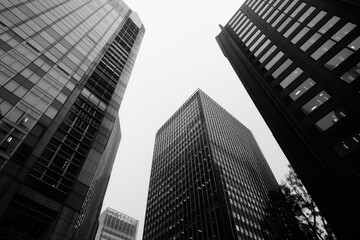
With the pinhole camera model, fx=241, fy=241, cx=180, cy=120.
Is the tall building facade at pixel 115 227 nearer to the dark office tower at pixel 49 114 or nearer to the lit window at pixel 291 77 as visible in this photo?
the dark office tower at pixel 49 114

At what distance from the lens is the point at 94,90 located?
3466 cm

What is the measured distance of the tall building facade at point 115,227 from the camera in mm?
136325

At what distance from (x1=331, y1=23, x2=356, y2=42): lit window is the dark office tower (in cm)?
2980

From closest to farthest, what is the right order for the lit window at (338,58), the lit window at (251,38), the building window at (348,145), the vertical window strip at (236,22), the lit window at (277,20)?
the building window at (348,145) < the lit window at (338,58) < the lit window at (277,20) < the lit window at (251,38) < the vertical window strip at (236,22)

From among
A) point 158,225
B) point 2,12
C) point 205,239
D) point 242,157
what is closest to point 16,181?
point 2,12

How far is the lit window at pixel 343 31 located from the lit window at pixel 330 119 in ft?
28.5

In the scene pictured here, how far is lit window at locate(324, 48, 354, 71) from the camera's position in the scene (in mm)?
25247

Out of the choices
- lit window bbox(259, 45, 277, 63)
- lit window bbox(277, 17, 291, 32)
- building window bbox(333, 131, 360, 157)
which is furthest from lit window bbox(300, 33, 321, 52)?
building window bbox(333, 131, 360, 157)

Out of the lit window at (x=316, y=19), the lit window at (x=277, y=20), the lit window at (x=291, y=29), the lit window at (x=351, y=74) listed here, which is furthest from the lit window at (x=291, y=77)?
the lit window at (x=277, y=20)

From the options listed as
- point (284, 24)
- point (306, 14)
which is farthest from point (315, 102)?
point (284, 24)

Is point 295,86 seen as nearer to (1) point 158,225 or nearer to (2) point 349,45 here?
(2) point 349,45

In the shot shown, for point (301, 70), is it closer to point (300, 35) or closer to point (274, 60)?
point (300, 35)

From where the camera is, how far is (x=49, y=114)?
→ 85.0 feet

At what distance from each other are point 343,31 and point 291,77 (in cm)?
719
